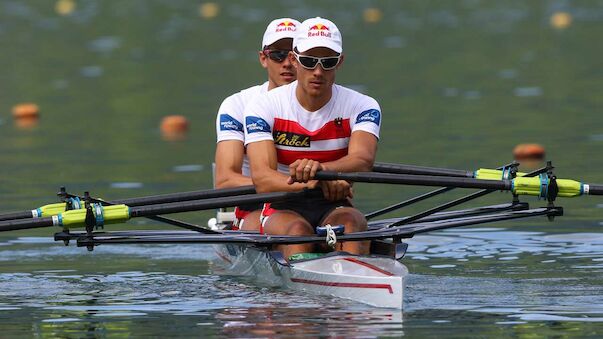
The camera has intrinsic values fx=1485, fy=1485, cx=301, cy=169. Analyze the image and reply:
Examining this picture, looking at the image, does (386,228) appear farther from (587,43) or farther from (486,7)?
(486,7)

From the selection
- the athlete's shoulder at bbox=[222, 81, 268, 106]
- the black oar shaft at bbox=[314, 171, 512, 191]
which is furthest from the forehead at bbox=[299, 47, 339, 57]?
the athlete's shoulder at bbox=[222, 81, 268, 106]

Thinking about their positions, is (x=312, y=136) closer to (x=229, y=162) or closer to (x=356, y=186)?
(x=229, y=162)

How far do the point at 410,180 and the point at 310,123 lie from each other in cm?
91

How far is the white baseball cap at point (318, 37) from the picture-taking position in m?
10.2

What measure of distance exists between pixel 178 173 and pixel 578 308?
794cm

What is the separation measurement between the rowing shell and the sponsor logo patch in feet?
2.52

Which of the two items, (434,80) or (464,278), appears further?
(434,80)

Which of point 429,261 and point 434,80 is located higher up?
point 434,80

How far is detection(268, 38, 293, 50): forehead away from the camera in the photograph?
11.7m

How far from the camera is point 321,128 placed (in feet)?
34.1

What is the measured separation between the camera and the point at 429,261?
11867 millimetres

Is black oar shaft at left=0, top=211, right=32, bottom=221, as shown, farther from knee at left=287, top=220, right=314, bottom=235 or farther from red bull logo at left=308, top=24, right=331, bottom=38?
red bull logo at left=308, top=24, right=331, bottom=38

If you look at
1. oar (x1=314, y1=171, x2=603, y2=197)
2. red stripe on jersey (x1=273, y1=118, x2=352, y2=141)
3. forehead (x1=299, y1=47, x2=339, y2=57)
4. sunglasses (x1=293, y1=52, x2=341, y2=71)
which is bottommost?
oar (x1=314, y1=171, x2=603, y2=197)

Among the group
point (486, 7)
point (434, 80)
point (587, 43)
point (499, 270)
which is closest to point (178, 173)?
point (499, 270)
